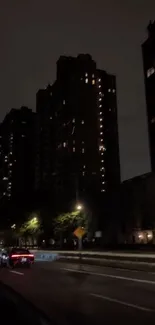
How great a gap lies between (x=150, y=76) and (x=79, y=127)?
48017 millimetres

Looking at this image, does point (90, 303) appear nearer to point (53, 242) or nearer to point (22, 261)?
point (22, 261)

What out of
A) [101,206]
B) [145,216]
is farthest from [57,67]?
[145,216]

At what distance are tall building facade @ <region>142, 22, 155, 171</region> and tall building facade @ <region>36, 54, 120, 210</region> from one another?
123 feet

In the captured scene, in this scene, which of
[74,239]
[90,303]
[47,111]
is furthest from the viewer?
[47,111]

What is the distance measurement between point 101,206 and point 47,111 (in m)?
82.8

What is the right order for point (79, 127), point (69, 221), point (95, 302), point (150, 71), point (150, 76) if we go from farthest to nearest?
point (79, 127), point (150, 76), point (150, 71), point (69, 221), point (95, 302)

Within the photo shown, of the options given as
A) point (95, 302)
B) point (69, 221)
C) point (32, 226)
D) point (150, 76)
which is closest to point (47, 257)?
point (69, 221)

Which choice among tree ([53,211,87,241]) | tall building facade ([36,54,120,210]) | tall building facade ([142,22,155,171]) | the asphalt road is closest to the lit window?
tall building facade ([142,22,155,171])

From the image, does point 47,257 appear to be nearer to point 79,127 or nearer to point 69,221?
point 69,221

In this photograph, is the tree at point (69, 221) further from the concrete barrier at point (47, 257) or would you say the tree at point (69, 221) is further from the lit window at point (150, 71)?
the lit window at point (150, 71)

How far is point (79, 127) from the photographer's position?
14875 centimetres

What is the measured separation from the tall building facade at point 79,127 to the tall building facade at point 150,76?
37.4m

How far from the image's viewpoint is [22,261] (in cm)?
3219

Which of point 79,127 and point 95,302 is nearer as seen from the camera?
point 95,302
